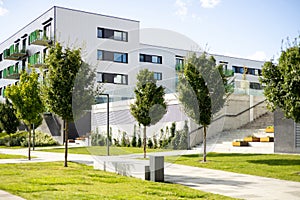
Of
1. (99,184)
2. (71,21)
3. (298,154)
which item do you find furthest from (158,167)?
(71,21)

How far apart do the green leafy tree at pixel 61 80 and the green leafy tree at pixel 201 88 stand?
4396 mm

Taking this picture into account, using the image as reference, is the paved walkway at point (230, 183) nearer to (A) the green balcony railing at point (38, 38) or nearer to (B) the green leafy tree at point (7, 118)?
(B) the green leafy tree at point (7, 118)

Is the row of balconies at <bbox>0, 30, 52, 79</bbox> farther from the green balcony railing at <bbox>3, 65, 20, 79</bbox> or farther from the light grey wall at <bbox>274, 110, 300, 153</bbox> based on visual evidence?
the light grey wall at <bbox>274, 110, 300, 153</bbox>

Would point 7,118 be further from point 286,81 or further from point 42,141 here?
point 286,81

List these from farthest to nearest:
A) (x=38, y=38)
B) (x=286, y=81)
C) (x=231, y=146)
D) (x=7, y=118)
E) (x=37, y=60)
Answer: (x=38, y=38) < (x=37, y=60) < (x=7, y=118) < (x=231, y=146) < (x=286, y=81)

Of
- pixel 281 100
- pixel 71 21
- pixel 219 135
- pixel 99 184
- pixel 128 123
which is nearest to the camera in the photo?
pixel 99 184

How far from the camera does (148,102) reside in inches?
749

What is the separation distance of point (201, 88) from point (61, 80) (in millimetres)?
5664

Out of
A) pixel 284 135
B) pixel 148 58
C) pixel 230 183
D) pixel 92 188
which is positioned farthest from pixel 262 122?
pixel 92 188

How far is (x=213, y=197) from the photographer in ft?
30.8

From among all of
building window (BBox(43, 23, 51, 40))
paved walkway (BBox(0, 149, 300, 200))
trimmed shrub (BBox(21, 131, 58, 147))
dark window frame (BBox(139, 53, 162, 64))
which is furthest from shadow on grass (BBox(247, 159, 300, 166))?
building window (BBox(43, 23, 51, 40))

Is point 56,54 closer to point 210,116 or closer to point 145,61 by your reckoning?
point 145,61

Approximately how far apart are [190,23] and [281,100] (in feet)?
15.5

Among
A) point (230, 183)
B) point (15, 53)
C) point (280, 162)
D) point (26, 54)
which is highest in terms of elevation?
point (15, 53)
